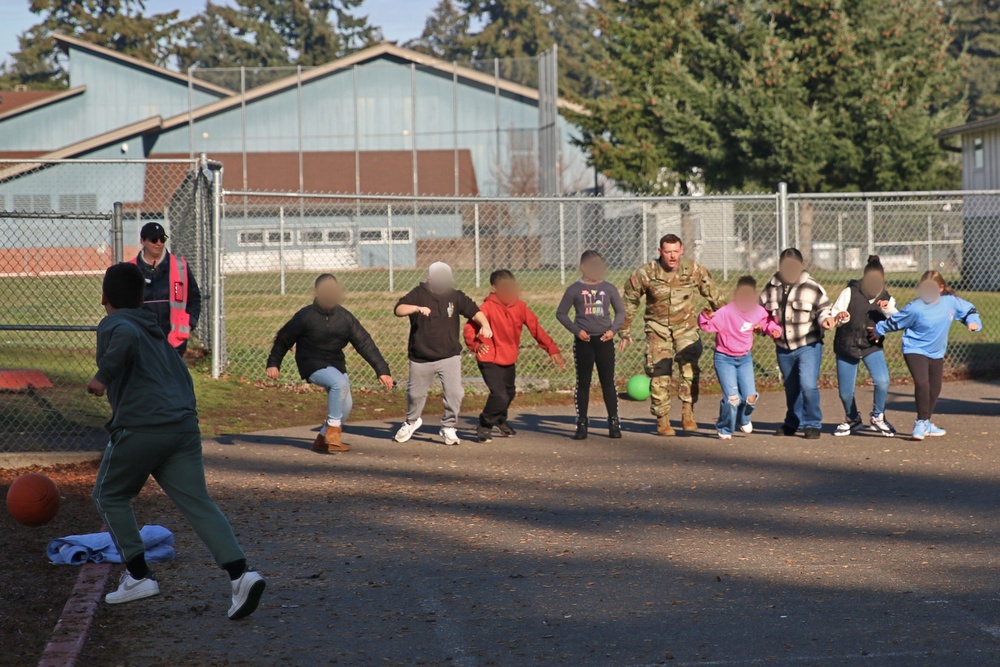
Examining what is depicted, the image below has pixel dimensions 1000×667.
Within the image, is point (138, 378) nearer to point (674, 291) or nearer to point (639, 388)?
point (674, 291)

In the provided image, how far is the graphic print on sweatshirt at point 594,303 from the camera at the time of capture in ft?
35.0

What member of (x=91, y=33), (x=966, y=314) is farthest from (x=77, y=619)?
(x=91, y=33)

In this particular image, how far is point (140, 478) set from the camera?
566 cm

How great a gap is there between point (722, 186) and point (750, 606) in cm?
3630

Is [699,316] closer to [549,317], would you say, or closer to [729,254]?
[549,317]

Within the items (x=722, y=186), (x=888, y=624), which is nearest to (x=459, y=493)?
(x=888, y=624)

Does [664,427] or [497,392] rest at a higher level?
[497,392]

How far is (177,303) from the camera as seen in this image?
9.64m

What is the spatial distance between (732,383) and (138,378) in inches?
253

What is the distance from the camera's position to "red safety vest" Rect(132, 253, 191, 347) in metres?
9.62

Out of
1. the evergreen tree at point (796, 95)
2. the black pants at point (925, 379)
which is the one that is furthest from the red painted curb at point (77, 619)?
the evergreen tree at point (796, 95)

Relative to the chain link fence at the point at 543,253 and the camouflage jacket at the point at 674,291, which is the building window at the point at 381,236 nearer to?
the chain link fence at the point at 543,253

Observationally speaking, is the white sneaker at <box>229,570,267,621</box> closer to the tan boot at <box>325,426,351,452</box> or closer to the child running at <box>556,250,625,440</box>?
the tan boot at <box>325,426,351,452</box>

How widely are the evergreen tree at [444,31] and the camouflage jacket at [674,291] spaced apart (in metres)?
85.1
